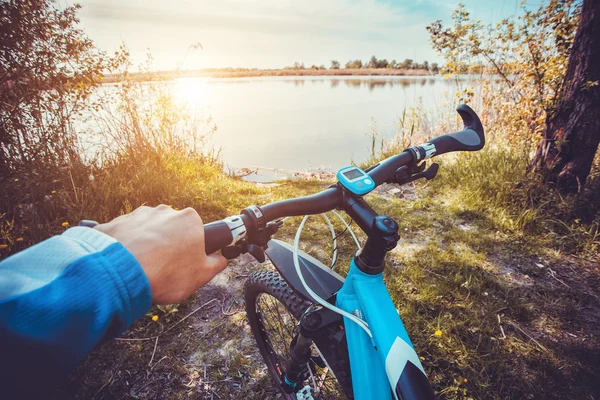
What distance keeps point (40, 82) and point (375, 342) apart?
4.55m

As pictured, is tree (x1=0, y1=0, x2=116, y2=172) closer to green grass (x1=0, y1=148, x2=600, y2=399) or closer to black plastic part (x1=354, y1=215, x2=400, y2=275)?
green grass (x1=0, y1=148, x2=600, y2=399)

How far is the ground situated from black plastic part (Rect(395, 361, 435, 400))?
1.21 meters

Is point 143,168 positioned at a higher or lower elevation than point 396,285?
higher

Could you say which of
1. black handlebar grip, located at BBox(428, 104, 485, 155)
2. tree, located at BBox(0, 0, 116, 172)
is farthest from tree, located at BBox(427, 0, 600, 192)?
tree, located at BBox(0, 0, 116, 172)

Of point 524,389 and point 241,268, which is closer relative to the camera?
point 524,389

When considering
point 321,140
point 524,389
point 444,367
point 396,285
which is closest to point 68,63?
point 396,285

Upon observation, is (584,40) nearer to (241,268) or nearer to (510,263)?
(510,263)

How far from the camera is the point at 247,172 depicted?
7145 millimetres

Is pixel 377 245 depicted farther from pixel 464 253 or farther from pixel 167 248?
pixel 464 253

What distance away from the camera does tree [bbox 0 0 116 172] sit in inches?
129

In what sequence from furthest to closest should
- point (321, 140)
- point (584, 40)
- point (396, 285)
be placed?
point (321, 140), point (584, 40), point (396, 285)

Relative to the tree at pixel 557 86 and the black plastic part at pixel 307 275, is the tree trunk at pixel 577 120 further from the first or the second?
the black plastic part at pixel 307 275

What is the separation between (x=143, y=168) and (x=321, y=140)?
21.5ft

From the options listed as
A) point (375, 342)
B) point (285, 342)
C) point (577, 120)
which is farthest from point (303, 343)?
point (577, 120)
